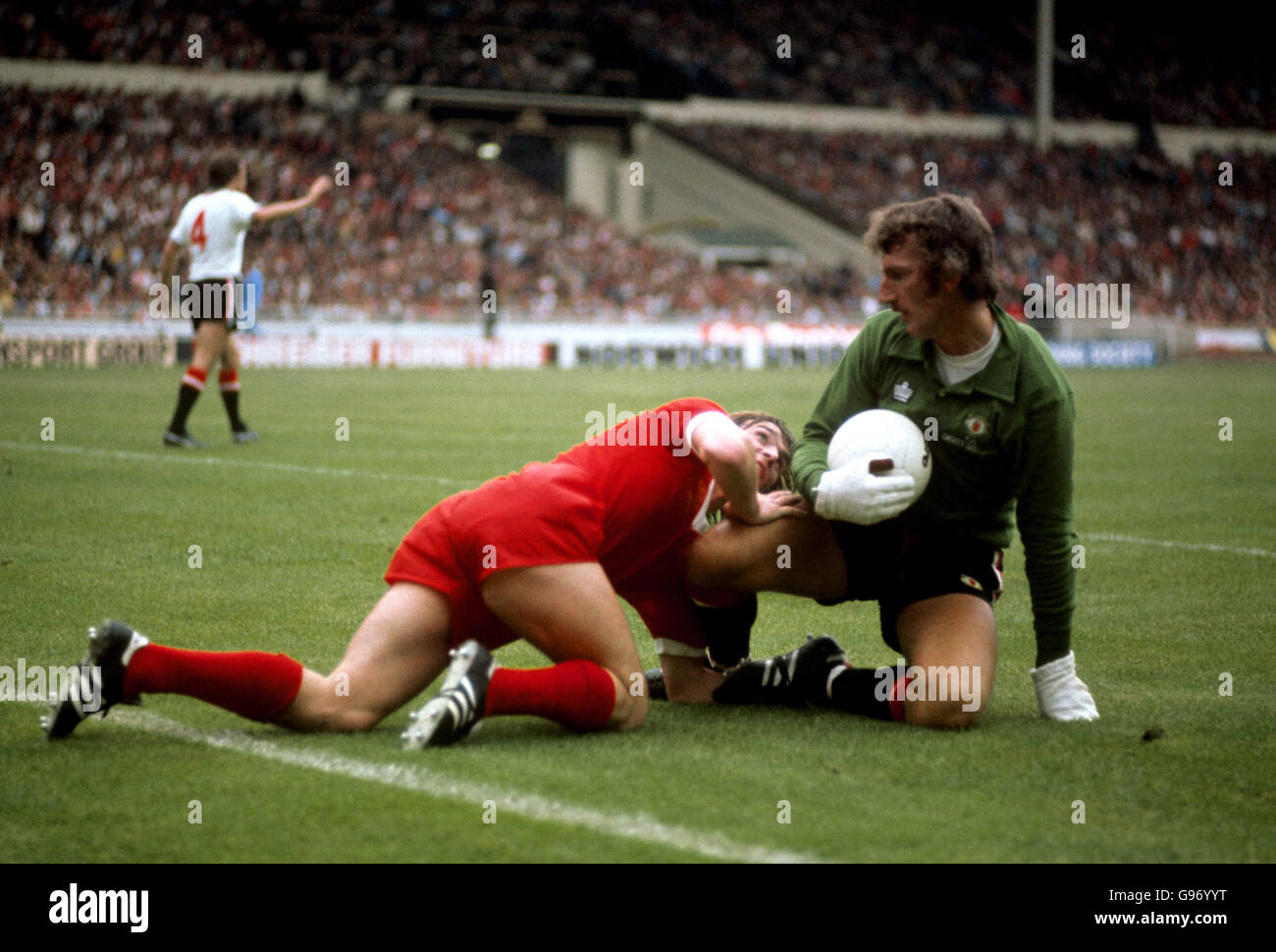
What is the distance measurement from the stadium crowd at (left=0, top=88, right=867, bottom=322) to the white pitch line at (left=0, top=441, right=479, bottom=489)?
15.2 metres

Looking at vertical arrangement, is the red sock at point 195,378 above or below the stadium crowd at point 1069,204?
below

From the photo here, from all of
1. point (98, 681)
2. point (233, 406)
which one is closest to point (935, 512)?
point (98, 681)

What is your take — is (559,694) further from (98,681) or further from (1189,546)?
(1189,546)

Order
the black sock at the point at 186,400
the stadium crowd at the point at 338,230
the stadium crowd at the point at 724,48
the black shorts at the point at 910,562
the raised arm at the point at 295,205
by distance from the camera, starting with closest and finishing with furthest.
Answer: the black shorts at the point at 910,562, the raised arm at the point at 295,205, the black sock at the point at 186,400, the stadium crowd at the point at 338,230, the stadium crowd at the point at 724,48

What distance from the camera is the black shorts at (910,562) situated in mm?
4328

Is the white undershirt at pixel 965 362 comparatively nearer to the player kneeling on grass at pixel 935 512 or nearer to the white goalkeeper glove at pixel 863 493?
the player kneeling on grass at pixel 935 512

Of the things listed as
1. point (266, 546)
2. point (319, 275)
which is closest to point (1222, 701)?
point (266, 546)

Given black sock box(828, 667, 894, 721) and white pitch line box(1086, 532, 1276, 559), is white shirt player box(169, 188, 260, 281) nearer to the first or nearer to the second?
white pitch line box(1086, 532, 1276, 559)

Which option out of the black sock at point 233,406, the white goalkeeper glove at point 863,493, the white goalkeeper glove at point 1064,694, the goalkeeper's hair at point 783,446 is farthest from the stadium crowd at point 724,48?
the white goalkeeper glove at point 863,493

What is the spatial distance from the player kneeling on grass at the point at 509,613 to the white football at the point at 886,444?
25 centimetres

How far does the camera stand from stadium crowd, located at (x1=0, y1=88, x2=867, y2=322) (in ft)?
93.6

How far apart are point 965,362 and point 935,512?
0.46 meters

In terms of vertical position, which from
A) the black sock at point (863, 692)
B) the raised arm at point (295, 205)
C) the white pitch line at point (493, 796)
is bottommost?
the white pitch line at point (493, 796)

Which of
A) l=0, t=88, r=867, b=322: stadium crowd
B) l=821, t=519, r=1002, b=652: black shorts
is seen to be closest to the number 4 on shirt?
l=821, t=519, r=1002, b=652: black shorts
